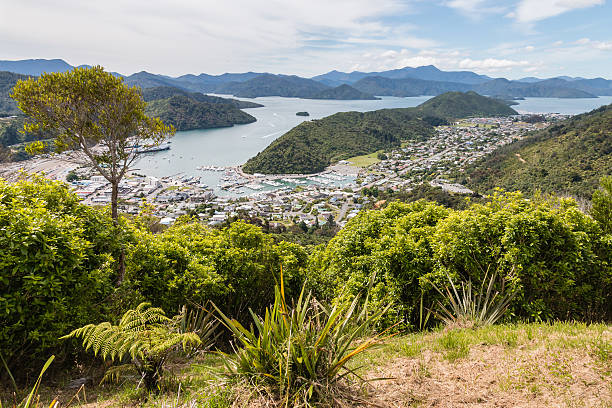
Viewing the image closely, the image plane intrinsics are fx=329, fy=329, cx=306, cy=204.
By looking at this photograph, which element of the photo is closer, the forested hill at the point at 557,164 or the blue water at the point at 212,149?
the forested hill at the point at 557,164

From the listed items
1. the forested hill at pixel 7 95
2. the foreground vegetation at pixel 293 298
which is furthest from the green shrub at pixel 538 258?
the forested hill at pixel 7 95

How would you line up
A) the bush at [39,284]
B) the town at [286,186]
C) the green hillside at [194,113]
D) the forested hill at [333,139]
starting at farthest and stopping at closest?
the green hillside at [194,113] → the forested hill at [333,139] → the town at [286,186] → the bush at [39,284]

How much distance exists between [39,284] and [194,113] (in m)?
127

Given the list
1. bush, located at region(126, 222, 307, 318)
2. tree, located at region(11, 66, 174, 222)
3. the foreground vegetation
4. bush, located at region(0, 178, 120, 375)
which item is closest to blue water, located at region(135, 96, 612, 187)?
tree, located at region(11, 66, 174, 222)

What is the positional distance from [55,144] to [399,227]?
7.11m

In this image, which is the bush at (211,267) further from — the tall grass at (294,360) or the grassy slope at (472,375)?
the tall grass at (294,360)

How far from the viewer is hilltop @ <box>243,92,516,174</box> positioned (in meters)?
78.1

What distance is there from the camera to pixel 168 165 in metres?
77.5

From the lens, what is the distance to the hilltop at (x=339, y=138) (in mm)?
78062

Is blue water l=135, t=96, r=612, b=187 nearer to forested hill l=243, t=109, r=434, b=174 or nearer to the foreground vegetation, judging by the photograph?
forested hill l=243, t=109, r=434, b=174

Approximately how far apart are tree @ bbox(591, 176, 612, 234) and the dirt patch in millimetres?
4473

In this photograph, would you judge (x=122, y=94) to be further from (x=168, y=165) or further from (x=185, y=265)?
(x=168, y=165)

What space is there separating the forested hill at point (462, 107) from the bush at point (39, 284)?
6404 inches

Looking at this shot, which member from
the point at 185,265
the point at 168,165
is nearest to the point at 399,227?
the point at 185,265
